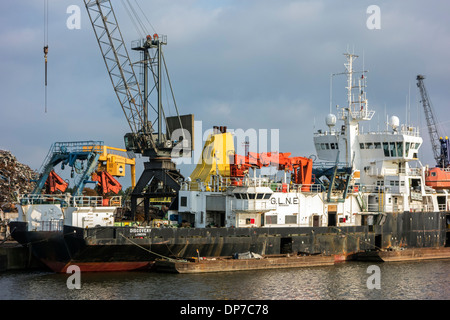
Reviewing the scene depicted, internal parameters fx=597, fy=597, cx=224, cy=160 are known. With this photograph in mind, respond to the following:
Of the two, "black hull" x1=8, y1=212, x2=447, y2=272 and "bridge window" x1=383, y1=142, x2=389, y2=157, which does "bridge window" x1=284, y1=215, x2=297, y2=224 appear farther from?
"bridge window" x1=383, y1=142, x2=389, y2=157

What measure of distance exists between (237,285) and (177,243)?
19.7 ft

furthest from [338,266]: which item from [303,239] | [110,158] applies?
[110,158]

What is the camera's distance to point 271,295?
1300 inches

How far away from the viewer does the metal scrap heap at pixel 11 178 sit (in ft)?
192

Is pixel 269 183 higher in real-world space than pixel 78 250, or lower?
higher

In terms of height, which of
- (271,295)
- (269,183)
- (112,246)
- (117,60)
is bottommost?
(271,295)

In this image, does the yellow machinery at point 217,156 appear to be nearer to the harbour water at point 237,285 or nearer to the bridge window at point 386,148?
the harbour water at point 237,285

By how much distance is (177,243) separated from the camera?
39.3 metres

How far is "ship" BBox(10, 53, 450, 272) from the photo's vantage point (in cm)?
3897

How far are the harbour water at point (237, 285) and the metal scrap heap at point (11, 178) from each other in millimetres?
19123

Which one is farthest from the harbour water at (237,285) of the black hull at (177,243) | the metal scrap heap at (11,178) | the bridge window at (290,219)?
the metal scrap heap at (11,178)

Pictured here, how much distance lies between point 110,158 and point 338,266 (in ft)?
99.9
